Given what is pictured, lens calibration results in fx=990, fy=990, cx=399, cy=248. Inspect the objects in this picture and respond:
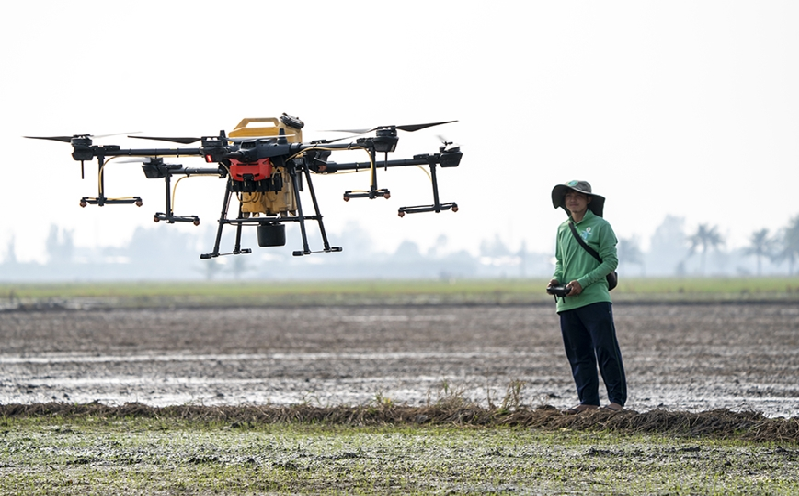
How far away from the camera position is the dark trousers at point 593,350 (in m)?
10.3

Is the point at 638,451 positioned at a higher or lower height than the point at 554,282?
lower

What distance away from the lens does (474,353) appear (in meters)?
21.1

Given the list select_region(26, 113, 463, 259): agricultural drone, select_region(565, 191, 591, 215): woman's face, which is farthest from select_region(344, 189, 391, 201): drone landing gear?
select_region(565, 191, 591, 215): woman's face

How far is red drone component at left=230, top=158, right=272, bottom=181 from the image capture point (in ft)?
28.7

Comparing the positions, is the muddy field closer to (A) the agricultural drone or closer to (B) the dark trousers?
(B) the dark trousers

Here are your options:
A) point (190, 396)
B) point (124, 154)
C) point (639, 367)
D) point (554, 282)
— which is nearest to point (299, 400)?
point (190, 396)

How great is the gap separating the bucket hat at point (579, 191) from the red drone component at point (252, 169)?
3.37 metres

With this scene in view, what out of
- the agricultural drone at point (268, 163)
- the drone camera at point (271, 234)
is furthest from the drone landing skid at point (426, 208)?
the drone camera at point (271, 234)

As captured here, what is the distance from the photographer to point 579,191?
34.0 feet

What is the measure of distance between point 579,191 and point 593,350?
68.0 inches

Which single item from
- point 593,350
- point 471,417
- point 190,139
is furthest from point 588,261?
point 190,139

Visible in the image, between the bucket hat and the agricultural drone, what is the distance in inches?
78.3

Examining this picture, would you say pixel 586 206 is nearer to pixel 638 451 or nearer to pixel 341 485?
pixel 638 451

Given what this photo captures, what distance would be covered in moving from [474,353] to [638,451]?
40.4 feet
